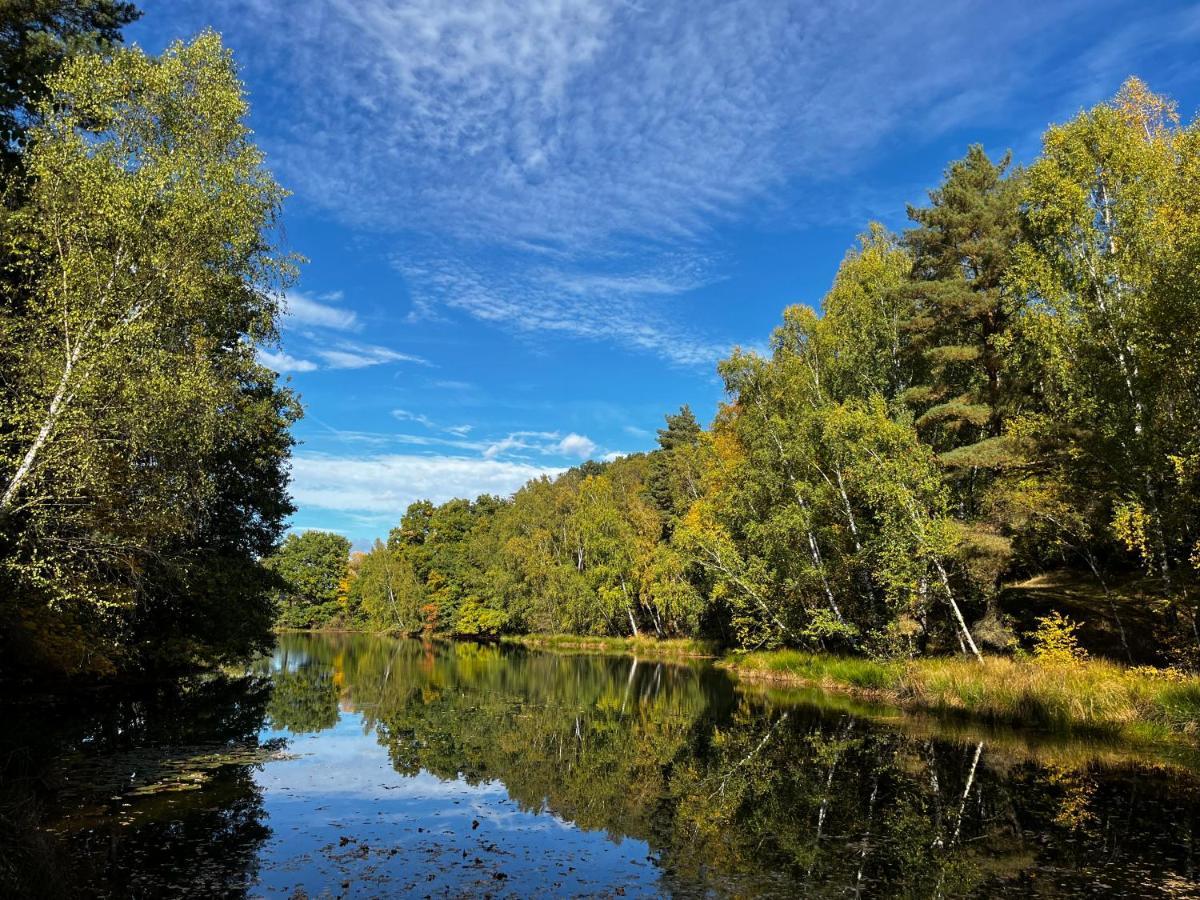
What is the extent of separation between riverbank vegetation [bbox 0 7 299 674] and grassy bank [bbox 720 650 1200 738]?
78.9 feet

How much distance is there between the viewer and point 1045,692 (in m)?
20.5

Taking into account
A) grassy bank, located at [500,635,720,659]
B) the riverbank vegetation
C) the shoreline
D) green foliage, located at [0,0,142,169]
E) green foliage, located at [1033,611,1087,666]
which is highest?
green foliage, located at [0,0,142,169]

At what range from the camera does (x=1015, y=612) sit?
30344mm

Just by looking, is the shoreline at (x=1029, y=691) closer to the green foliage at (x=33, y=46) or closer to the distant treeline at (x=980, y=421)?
the distant treeline at (x=980, y=421)

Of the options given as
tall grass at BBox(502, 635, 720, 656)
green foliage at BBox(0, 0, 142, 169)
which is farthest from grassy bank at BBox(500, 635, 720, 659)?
green foliage at BBox(0, 0, 142, 169)

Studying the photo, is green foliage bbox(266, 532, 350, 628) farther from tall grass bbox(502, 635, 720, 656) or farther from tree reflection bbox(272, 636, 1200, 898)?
tree reflection bbox(272, 636, 1200, 898)

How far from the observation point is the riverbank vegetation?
1466 cm

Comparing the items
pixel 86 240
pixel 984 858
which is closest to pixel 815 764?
pixel 984 858

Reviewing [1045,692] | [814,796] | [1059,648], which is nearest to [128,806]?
[814,796]

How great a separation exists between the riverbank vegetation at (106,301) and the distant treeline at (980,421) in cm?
2412

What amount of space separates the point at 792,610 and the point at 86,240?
116 ft

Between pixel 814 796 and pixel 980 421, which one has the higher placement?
pixel 980 421

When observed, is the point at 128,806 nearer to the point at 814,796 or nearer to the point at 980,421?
the point at 814,796

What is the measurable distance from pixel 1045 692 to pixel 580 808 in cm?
1507
